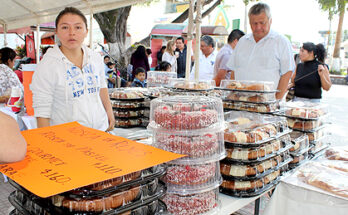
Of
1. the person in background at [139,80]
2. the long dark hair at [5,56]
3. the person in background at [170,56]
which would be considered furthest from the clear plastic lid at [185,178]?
the person in background at [170,56]

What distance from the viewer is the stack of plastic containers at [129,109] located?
3.71m

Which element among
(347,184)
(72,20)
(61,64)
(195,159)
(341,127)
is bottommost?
(341,127)

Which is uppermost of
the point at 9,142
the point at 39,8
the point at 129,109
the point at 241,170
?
the point at 39,8

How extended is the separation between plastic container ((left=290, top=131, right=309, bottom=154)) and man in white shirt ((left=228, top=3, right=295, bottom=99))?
0.69m

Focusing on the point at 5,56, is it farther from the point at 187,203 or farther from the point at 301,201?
the point at 301,201

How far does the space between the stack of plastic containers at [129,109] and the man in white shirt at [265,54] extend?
1.47 meters

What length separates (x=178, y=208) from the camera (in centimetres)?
142

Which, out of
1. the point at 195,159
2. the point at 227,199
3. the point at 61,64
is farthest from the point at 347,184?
the point at 61,64

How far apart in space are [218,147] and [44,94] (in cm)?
122

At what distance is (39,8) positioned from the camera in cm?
612

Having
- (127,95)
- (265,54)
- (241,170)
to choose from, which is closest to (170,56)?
(127,95)

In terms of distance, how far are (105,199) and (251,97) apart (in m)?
1.88

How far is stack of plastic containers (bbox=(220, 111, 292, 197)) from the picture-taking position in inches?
67.8

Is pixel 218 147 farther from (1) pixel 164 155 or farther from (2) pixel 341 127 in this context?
(2) pixel 341 127
